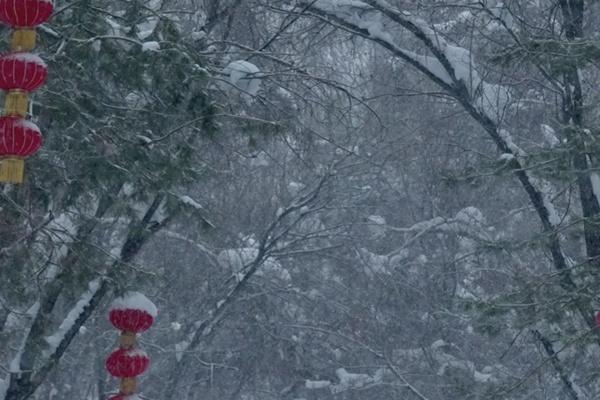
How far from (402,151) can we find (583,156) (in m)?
6.52

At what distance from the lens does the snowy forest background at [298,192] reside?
6.72 meters

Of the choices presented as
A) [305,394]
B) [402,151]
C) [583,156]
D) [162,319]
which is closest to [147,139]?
[583,156]

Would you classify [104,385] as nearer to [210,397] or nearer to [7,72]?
[210,397]

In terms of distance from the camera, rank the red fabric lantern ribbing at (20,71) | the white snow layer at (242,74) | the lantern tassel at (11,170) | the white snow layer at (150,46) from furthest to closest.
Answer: the white snow layer at (242,74), the white snow layer at (150,46), the red fabric lantern ribbing at (20,71), the lantern tassel at (11,170)

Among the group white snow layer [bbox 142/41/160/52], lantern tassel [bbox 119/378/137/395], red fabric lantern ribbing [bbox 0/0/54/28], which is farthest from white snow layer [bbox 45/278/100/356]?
red fabric lantern ribbing [bbox 0/0/54/28]

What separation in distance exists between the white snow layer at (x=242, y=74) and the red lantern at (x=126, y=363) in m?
1.88

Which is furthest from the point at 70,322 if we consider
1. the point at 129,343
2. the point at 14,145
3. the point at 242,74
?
the point at 14,145

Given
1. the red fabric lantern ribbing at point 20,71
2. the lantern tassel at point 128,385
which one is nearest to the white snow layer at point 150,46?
the red fabric lantern ribbing at point 20,71

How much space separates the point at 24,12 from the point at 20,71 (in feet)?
0.92

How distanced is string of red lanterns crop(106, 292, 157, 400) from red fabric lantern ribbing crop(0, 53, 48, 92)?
7.22 feet

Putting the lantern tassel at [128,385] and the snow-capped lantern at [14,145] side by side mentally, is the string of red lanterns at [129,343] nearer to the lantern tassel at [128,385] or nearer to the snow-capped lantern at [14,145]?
the lantern tassel at [128,385]

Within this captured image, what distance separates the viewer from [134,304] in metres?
6.69

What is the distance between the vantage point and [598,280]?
7.24 m

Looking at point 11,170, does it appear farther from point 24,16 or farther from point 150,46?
point 150,46
